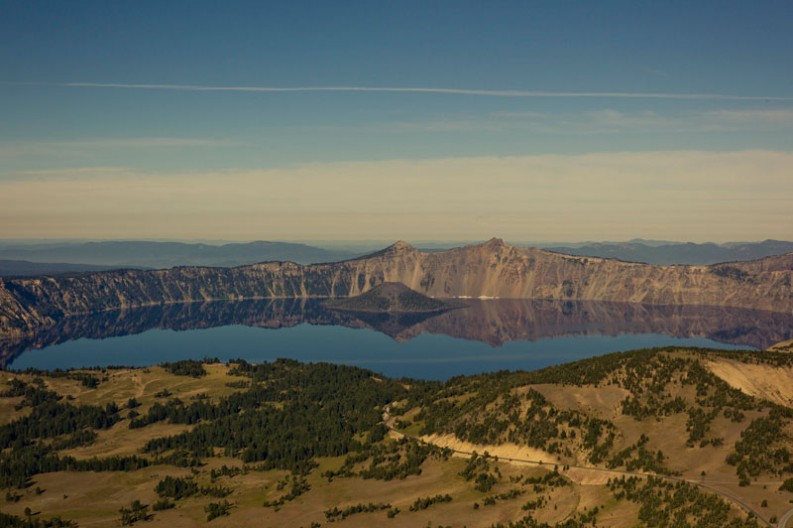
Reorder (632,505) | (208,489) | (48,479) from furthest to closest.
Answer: (48,479) → (208,489) → (632,505)

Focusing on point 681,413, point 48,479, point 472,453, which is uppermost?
point 681,413

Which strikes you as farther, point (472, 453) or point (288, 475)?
point (288, 475)

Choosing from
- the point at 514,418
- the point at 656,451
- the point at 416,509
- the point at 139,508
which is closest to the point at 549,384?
the point at 514,418

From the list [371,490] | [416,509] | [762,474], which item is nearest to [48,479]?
[371,490]

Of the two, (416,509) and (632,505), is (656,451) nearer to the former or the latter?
(632,505)

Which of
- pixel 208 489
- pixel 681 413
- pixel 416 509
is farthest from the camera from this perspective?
pixel 208 489

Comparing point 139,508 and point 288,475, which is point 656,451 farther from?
point 139,508

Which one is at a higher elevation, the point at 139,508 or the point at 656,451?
the point at 656,451

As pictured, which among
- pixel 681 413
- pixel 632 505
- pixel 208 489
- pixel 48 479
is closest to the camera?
pixel 632 505

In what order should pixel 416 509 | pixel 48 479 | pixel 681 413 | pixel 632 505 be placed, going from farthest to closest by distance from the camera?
pixel 48 479
pixel 681 413
pixel 416 509
pixel 632 505
